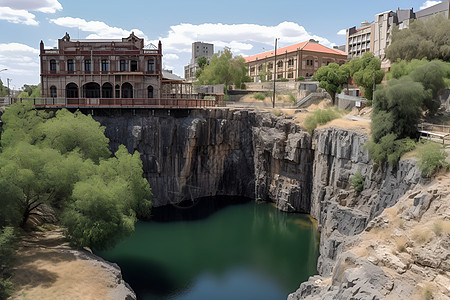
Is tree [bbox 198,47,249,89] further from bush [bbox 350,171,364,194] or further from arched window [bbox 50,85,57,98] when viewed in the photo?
bush [bbox 350,171,364,194]

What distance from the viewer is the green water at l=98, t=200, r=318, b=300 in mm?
30172

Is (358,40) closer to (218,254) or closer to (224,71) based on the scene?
(224,71)

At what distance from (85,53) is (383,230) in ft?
150

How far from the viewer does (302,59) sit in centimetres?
8812

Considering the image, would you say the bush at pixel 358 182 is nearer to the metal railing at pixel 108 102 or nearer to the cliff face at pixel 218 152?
the cliff face at pixel 218 152

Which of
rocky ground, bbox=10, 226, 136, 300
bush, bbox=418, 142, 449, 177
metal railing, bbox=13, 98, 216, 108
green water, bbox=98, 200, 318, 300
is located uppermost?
metal railing, bbox=13, 98, 216, 108

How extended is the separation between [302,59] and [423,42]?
126ft

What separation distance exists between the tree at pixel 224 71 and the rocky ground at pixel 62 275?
52.3 m

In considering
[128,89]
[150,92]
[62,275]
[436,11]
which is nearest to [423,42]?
[436,11]

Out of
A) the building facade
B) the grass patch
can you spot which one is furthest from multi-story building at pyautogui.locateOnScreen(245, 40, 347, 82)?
the grass patch

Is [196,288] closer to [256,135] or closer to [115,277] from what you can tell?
[115,277]

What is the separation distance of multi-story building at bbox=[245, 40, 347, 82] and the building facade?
42.0m

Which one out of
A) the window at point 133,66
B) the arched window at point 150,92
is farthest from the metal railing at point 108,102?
the window at point 133,66

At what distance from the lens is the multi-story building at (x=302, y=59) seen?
88250mm
